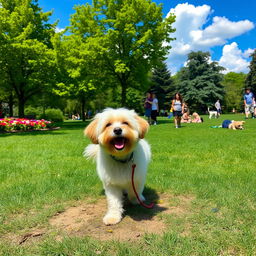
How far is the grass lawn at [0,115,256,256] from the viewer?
8.04 feet

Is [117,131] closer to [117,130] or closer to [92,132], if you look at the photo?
[117,130]

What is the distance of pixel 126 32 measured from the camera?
70.4 feet

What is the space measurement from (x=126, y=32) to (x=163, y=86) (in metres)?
32.7

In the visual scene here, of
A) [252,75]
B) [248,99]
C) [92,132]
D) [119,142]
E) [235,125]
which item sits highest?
[252,75]

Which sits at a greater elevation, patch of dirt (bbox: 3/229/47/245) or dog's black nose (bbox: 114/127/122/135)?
dog's black nose (bbox: 114/127/122/135)

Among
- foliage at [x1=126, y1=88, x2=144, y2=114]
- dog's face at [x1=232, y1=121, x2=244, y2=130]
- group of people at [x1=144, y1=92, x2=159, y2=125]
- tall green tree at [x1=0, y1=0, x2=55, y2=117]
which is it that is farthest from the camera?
foliage at [x1=126, y1=88, x2=144, y2=114]

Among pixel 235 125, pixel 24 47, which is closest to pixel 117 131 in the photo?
pixel 235 125

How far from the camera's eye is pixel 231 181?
4.45 meters

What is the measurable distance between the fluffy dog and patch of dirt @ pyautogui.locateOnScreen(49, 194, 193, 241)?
0.50 ft

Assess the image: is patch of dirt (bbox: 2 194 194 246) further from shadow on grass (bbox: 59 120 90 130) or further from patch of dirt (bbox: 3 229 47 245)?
shadow on grass (bbox: 59 120 90 130)

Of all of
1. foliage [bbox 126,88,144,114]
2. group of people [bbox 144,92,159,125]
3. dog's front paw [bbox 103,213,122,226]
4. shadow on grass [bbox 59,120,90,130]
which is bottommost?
shadow on grass [bbox 59,120,90,130]

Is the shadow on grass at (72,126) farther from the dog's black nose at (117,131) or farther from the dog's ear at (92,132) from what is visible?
the dog's black nose at (117,131)

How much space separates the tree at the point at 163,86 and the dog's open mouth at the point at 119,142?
5047 centimetres

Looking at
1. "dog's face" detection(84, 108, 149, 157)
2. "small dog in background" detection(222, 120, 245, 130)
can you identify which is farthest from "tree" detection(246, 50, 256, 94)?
"dog's face" detection(84, 108, 149, 157)
